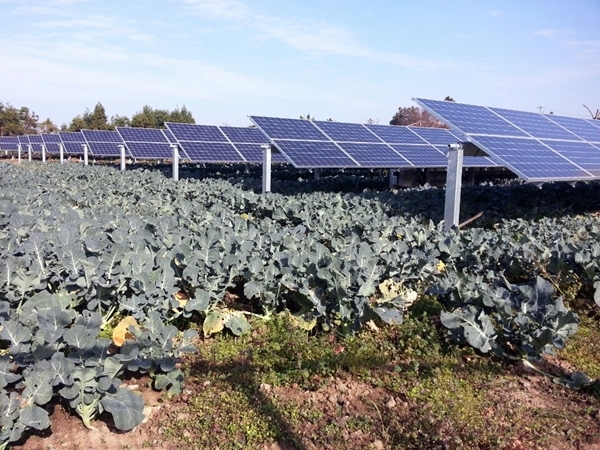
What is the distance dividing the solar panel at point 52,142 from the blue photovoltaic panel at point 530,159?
104 ft

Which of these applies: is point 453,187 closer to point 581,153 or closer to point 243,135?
point 581,153

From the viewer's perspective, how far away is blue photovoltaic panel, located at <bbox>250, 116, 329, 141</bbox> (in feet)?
43.7

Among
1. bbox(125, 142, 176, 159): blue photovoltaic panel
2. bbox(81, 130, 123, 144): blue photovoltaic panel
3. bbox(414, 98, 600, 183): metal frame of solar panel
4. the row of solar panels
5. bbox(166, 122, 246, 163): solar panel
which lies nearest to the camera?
bbox(414, 98, 600, 183): metal frame of solar panel

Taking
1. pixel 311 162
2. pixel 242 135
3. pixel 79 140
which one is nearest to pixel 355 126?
pixel 311 162

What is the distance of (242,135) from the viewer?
874 inches

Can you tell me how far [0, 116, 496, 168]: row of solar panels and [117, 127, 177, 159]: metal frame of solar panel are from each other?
5 cm

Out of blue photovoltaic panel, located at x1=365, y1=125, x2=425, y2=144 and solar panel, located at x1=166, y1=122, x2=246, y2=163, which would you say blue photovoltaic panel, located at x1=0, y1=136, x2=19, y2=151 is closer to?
solar panel, located at x1=166, y1=122, x2=246, y2=163

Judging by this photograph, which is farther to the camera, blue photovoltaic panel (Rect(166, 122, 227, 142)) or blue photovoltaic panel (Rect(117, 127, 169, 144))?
blue photovoltaic panel (Rect(117, 127, 169, 144))

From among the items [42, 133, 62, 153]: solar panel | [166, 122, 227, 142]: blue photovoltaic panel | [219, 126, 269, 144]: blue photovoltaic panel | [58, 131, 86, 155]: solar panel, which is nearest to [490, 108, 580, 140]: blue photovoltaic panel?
[219, 126, 269, 144]: blue photovoltaic panel

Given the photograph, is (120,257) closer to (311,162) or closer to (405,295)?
(405,295)

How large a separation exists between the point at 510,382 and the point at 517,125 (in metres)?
9.02

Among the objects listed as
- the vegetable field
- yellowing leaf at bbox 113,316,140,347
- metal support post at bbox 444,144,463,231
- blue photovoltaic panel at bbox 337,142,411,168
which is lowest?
yellowing leaf at bbox 113,316,140,347

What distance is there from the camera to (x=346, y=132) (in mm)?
15344

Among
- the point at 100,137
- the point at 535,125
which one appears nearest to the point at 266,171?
the point at 535,125
